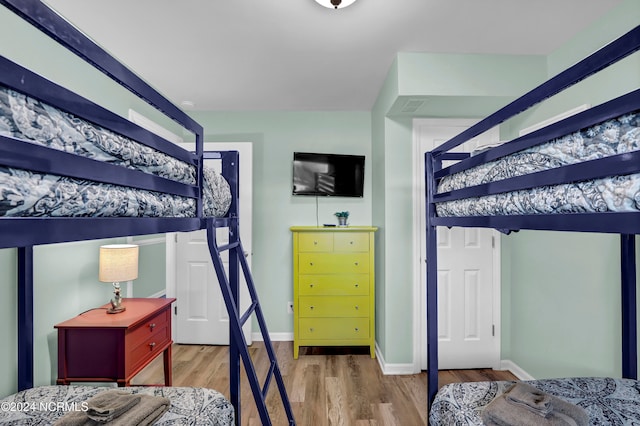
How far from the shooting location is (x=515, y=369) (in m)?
2.76

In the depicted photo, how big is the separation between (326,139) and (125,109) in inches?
75.3

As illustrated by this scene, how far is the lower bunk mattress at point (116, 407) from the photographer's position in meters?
1.29

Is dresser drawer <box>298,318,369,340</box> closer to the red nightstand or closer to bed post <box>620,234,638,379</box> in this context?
the red nightstand

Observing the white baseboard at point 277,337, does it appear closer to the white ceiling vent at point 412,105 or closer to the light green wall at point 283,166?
the light green wall at point 283,166

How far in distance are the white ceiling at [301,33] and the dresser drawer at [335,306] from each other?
1984 mm

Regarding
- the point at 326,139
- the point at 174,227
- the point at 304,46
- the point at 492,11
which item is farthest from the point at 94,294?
the point at 492,11

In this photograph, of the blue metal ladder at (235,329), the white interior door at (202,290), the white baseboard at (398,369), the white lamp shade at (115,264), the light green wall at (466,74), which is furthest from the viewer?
the white interior door at (202,290)

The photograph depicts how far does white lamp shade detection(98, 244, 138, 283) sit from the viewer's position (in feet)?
6.81

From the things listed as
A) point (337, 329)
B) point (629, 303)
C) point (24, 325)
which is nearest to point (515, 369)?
point (629, 303)

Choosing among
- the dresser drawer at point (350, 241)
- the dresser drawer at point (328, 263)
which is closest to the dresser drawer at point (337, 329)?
the dresser drawer at point (328, 263)

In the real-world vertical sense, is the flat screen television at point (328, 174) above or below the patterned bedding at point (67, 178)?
above

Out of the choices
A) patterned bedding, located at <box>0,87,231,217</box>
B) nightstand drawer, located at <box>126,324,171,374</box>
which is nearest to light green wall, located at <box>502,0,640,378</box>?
patterned bedding, located at <box>0,87,231,217</box>

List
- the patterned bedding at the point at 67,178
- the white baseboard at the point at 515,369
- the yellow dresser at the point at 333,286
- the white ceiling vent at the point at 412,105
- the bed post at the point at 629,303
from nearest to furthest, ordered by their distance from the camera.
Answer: the patterned bedding at the point at 67,178 < the bed post at the point at 629,303 < the white ceiling vent at the point at 412,105 < the white baseboard at the point at 515,369 < the yellow dresser at the point at 333,286

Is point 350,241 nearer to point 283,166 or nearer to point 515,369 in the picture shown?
point 283,166
